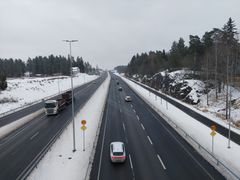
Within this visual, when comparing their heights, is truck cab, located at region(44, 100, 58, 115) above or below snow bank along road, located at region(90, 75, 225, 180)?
above

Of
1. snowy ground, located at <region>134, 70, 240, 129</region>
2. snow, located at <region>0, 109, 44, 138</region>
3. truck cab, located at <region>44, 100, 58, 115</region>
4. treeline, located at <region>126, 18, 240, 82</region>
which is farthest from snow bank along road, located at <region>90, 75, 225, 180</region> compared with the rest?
treeline, located at <region>126, 18, 240, 82</region>

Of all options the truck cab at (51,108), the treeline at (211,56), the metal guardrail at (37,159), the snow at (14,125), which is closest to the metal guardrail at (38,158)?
the metal guardrail at (37,159)

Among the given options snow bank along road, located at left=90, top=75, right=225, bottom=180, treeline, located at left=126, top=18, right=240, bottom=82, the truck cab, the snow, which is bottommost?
snow bank along road, located at left=90, top=75, right=225, bottom=180

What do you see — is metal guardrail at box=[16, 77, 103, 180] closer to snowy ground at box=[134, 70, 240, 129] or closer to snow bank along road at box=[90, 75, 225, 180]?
snow bank along road at box=[90, 75, 225, 180]

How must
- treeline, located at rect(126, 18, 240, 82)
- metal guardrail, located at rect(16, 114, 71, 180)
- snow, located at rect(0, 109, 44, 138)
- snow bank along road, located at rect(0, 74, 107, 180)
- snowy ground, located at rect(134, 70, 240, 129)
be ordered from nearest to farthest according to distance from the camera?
1. metal guardrail, located at rect(16, 114, 71, 180)
2. snow bank along road, located at rect(0, 74, 107, 180)
3. snow, located at rect(0, 109, 44, 138)
4. snowy ground, located at rect(134, 70, 240, 129)
5. treeline, located at rect(126, 18, 240, 82)

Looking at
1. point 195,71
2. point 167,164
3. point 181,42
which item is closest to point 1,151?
point 167,164

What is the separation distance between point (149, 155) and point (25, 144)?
14.0 meters

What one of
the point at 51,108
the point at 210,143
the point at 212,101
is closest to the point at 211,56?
the point at 212,101

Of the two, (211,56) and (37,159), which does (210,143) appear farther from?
(211,56)

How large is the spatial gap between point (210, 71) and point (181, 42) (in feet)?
161

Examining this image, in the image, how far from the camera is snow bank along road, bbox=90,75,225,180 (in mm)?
14945

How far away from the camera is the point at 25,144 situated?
21.4 metres

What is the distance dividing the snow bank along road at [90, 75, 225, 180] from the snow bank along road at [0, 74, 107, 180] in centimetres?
618

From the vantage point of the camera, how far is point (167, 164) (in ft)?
54.2
